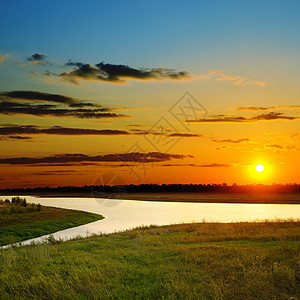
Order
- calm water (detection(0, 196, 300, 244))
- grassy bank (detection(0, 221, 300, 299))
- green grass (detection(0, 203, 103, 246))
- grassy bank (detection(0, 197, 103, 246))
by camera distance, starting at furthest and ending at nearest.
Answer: calm water (detection(0, 196, 300, 244)) < grassy bank (detection(0, 197, 103, 246)) < green grass (detection(0, 203, 103, 246)) < grassy bank (detection(0, 221, 300, 299))

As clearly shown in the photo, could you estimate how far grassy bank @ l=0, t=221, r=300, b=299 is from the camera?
11.2 meters

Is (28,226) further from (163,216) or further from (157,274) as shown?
(163,216)

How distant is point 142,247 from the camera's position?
20.2 meters

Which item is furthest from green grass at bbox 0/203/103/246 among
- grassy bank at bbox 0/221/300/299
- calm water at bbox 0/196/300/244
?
grassy bank at bbox 0/221/300/299

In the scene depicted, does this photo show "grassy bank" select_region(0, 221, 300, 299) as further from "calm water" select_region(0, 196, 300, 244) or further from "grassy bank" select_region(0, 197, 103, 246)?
"grassy bank" select_region(0, 197, 103, 246)

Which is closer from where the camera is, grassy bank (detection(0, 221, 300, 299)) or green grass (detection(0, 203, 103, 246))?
grassy bank (detection(0, 221, 300, 299))

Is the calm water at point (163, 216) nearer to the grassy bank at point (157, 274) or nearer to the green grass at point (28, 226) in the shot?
the green grass at point (28, 226)

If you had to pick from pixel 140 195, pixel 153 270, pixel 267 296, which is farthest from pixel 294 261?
pixel 140 195

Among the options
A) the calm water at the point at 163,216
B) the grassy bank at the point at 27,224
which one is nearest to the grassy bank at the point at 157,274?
the calm water at the point at 163,216

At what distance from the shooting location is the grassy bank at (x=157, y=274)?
1117cm

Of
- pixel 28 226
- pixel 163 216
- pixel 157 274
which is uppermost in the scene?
pixel 157 274

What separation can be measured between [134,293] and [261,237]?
41.8ft

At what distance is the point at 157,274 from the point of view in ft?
43.5

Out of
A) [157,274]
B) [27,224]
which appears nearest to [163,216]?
[27,224]
